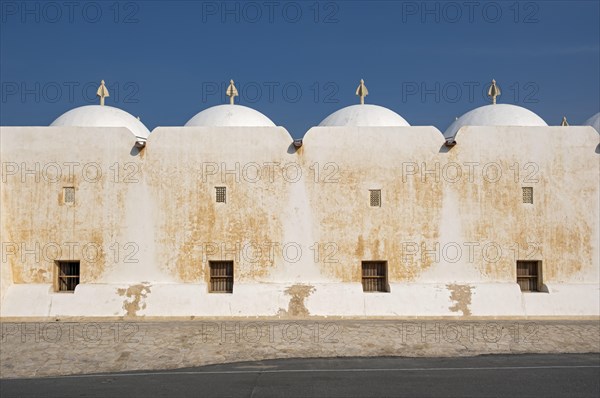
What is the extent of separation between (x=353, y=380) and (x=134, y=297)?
7.04 m

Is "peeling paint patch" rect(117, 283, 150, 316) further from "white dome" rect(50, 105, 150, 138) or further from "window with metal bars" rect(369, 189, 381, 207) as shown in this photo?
"window with metal bars" rect(369, 189, 381, 207)

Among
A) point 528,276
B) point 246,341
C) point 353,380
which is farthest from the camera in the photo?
point 528,276

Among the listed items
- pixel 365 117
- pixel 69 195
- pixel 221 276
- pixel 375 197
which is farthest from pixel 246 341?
pixel 365 117

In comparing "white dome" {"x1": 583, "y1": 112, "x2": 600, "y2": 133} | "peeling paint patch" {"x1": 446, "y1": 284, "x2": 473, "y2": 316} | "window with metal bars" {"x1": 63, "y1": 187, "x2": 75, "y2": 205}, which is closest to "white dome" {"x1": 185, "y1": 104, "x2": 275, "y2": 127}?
"window with metal bars" {"x1": 63, "y1": 187, "x2": 75, "y2": 205}

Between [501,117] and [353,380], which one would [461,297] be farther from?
[501,117]

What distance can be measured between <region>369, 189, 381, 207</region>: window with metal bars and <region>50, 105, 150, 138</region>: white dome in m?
7.72

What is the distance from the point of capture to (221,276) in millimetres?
15000

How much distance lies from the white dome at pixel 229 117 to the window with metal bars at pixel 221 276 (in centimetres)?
452

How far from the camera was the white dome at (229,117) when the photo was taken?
17703mm

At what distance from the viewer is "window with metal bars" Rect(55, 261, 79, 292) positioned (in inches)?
593

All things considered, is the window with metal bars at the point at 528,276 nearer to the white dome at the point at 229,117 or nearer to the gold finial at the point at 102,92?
the white dome at the point at 229,117

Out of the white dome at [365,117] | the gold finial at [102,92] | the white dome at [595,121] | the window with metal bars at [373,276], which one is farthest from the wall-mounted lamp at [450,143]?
the gold finial at [102,92]

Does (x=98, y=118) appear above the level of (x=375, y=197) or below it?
above

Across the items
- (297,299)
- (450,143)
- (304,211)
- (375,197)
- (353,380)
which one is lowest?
(353,380)
